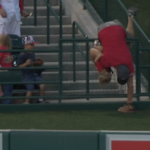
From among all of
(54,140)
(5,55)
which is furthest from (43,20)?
(54,140)

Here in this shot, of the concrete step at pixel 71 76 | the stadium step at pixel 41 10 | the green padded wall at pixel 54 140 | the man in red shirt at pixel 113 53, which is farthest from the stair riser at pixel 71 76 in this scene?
the green padded wall at pixel 54 140

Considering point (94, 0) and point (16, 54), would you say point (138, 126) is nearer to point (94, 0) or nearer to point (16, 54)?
point (16, 54)

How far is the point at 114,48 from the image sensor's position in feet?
35.4

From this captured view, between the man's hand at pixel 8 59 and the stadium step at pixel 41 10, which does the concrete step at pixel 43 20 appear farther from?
the man's hand at pixel 8 59

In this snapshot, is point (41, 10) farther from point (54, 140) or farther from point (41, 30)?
point (54, 140)

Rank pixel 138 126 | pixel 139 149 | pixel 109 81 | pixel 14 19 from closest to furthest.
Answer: pixel 139 149, pixel 138 126, pixel 109 81, pixel 14 19

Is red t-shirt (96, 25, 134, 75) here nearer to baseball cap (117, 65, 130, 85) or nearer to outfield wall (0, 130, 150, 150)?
baseball cap (117, 65, 130, 85)

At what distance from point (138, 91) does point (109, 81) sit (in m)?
0.76

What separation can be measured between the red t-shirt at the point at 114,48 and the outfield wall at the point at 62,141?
10.1ft

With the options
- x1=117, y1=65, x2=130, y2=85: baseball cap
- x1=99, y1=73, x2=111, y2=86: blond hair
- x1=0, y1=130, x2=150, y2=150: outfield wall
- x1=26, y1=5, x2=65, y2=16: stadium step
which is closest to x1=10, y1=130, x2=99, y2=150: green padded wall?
x1=0, y1=130, x2=150, y2=150: outfield wall

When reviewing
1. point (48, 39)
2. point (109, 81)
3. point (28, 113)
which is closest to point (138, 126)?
point (109, 81)

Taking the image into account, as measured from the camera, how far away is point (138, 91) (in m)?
11.5

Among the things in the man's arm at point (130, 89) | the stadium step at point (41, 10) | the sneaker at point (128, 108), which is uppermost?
the stadium step at point (41, 10)

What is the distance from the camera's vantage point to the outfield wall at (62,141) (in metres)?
7.77
